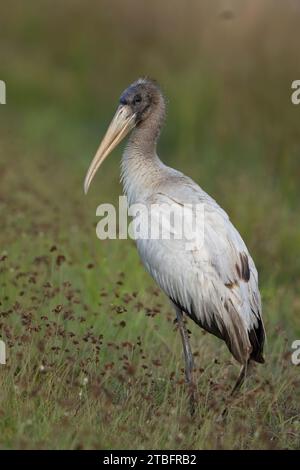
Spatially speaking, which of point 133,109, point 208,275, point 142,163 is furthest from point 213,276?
point 133,109

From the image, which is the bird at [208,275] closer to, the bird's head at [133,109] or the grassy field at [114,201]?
the grassy field at [114,201]

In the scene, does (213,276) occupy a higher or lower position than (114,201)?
lower

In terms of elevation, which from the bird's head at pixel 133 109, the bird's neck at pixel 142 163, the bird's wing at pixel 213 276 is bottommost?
the bird's wing at pixel 213 276

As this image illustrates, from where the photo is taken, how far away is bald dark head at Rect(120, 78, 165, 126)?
6.78 meters

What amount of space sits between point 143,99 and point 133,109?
9 centimetres

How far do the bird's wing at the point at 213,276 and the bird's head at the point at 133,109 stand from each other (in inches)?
37.5

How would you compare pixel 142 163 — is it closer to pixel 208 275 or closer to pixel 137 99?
pixel 137 99

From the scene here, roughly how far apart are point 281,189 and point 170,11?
15.9 feet

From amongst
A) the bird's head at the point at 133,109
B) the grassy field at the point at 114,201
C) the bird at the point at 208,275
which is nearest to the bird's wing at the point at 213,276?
the bird at the point at 208,275

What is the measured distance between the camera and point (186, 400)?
18.5 feet

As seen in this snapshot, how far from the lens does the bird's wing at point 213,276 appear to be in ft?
18.8

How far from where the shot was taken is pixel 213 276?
18.9 ft

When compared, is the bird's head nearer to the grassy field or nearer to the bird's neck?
the bird's neck
